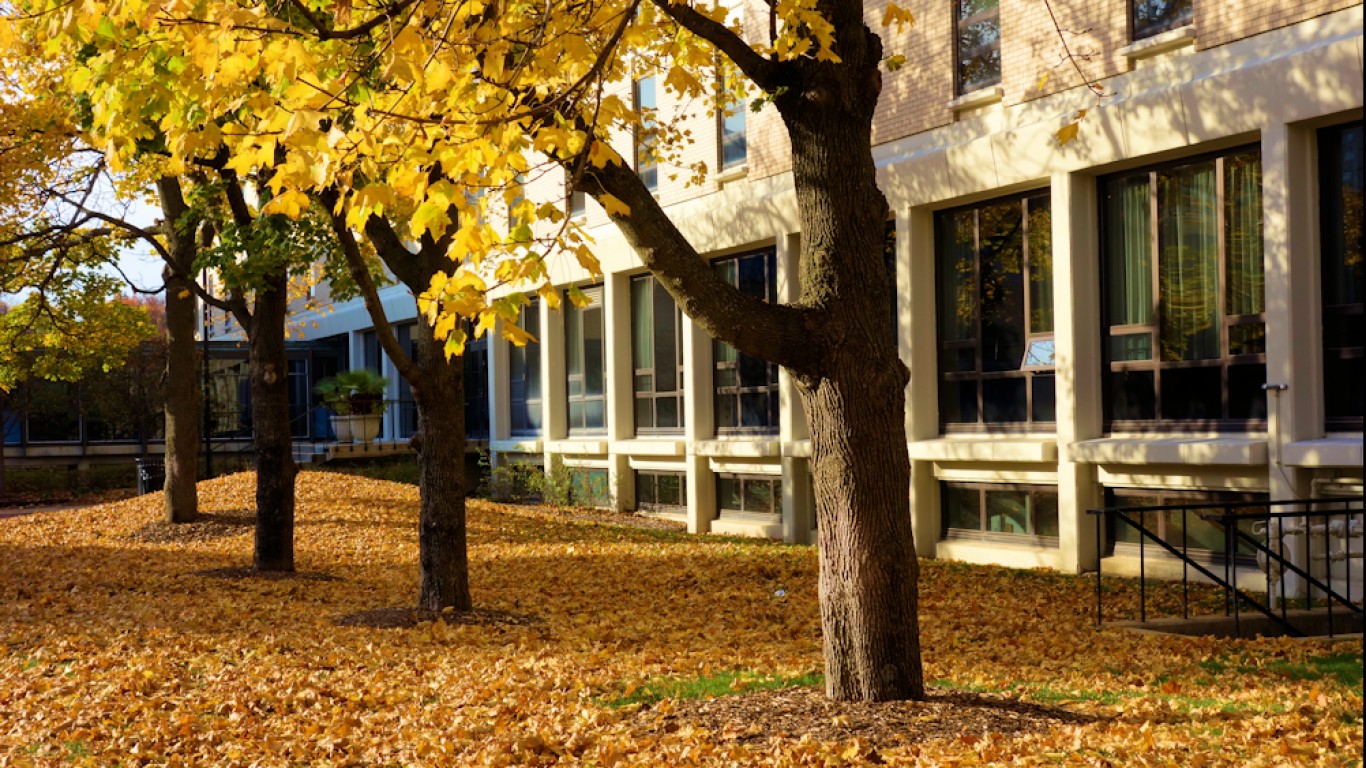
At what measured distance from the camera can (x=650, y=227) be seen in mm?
6762

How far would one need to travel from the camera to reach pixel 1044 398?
50.3ft

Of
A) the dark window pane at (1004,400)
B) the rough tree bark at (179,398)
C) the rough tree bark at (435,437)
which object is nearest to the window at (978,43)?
the dark window pane at (1004,400)

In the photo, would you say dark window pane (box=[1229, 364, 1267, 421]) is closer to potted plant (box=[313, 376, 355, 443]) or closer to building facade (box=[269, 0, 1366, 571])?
building facade (box=[269, 0, 1366, 571])

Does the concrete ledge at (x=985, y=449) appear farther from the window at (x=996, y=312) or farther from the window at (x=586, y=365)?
the window at (x=586, y=365)

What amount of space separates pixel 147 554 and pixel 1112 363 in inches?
477

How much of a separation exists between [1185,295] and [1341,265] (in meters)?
1.74

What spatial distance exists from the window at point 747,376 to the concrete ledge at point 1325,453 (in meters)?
8.63

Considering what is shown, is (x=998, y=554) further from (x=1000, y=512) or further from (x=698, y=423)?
(x=698, y=423)

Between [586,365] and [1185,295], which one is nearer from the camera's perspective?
[1185,295]

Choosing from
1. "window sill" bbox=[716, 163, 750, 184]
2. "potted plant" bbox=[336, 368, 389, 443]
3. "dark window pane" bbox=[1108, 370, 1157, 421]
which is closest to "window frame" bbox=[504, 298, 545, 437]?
"potted plant" bbox=[336, 368, 389, 443]

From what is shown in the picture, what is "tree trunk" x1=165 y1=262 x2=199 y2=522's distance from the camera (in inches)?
755

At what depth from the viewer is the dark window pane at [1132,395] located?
46.5ft

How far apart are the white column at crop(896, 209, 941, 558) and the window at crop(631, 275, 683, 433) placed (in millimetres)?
6485

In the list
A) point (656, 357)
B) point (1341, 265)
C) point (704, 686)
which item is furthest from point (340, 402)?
point (704, 686)
